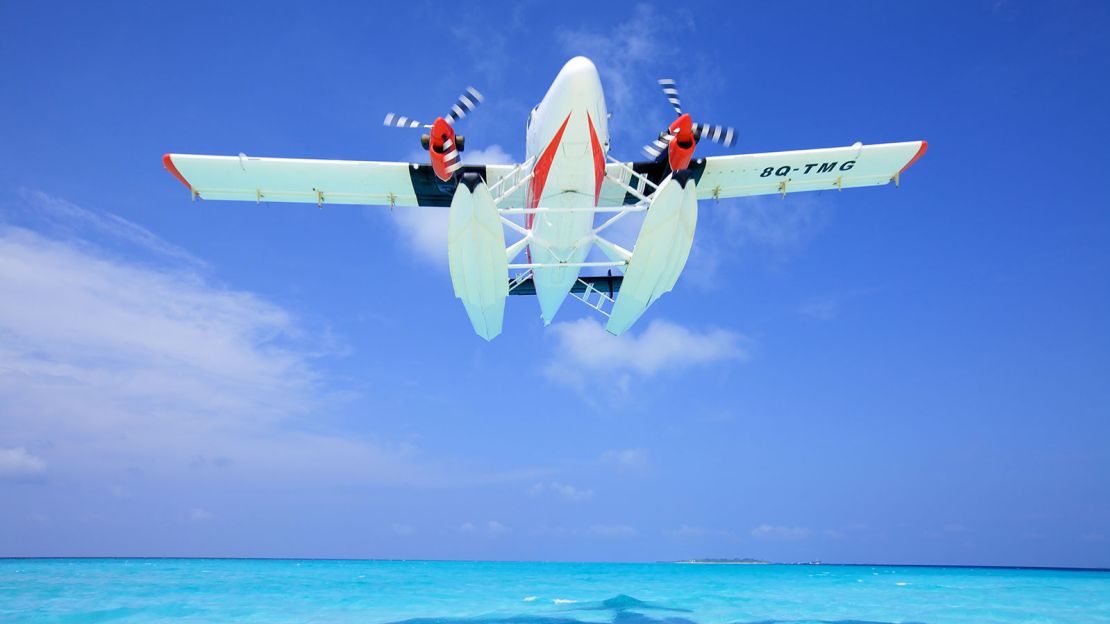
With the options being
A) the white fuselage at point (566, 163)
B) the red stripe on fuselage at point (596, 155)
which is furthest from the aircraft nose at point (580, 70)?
the red stripe on fuselage at point (596, 155)

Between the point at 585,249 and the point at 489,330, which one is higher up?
the point at 585,249

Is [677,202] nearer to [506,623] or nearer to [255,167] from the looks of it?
[255,167]

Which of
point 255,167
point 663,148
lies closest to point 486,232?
point 663,148

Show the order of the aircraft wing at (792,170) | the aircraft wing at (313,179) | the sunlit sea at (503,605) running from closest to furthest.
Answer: the aircraft wing at (313,179)
the aircraft wing at (792,170)
the sunlit sea at (503,605)

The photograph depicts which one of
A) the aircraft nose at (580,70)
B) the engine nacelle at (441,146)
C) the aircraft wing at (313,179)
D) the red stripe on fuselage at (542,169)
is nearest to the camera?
the aircraft nose at (580,70)

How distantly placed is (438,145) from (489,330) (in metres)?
4.36

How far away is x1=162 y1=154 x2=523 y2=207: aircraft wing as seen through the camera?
1271 centimetres

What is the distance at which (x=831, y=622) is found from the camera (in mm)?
17406

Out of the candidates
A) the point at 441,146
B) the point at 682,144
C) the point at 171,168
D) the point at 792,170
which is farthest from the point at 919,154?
the point at 171,168

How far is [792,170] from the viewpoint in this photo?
13625 mm

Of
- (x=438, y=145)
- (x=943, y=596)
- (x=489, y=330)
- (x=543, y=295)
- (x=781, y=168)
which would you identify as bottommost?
(x=943, y=596)

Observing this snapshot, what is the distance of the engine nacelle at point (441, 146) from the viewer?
11.3 meters

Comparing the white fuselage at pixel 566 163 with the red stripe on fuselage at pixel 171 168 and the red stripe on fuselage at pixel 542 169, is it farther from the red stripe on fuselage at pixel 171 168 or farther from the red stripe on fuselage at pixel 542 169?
the red stripe on fuselage at pixel 171 168

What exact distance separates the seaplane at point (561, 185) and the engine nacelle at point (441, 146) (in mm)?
26
